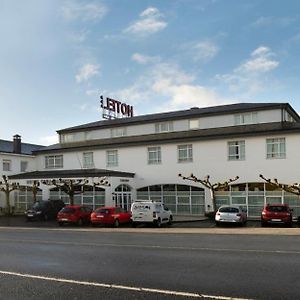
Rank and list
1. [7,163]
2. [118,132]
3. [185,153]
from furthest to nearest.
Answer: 1. [7,163]
2. [118,132]
3. [185,153]

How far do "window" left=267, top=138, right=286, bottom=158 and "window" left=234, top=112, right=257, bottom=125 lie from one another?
4.17m

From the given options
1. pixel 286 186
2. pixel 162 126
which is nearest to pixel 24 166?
pixel 162 126

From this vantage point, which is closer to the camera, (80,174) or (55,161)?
(80,174)

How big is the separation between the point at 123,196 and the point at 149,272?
28603 mm

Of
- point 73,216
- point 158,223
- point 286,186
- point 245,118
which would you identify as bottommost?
point 158,223

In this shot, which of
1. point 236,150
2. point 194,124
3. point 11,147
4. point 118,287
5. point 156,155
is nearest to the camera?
point 118,287

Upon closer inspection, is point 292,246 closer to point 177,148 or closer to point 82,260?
point 82,260

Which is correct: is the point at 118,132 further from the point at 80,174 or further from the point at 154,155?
the point at 80,174

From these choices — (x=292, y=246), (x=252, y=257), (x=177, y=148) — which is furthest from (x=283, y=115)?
(x=252, y=257)

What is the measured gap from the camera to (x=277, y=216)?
2698 cm

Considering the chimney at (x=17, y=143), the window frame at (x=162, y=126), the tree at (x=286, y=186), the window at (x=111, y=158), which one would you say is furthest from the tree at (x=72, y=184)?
the tree at (x=286, y=186)

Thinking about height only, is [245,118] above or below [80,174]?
above

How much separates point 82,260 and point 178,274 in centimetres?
322

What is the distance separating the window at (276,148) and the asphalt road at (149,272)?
19.4m
